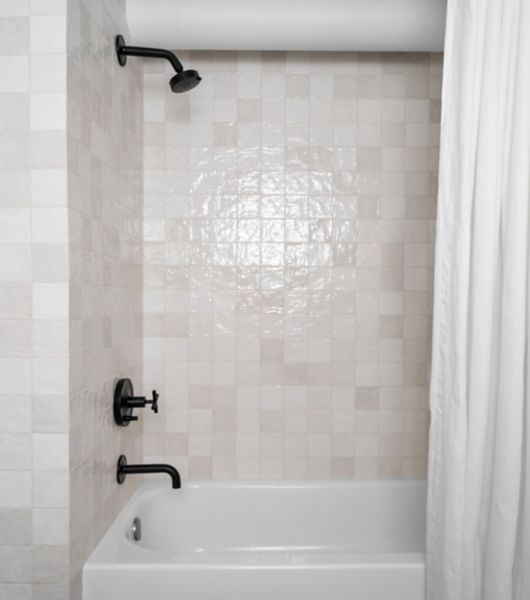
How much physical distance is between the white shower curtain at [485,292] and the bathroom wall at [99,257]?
94 centimetres

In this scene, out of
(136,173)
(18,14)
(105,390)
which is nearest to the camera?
(18,14)

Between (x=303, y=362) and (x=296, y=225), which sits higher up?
(x=296, y=225)

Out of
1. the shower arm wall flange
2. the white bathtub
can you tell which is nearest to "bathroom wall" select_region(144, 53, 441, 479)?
the white bathtub

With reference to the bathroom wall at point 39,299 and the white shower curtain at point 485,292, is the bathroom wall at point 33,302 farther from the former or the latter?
the white shower curtain at point 485,292

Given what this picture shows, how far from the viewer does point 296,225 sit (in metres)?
2.38

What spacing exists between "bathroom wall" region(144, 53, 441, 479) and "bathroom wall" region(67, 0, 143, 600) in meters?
0.16

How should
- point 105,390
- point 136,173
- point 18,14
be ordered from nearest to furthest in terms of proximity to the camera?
point 18,14
point 105,390
point 136,173

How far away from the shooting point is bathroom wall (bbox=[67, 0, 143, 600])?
1.58 metres

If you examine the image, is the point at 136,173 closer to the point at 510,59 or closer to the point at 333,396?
the point at 333,396

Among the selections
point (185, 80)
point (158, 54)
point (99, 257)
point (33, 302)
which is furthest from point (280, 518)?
point (158, 54)

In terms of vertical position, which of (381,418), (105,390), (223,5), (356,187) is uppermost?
(223,5)

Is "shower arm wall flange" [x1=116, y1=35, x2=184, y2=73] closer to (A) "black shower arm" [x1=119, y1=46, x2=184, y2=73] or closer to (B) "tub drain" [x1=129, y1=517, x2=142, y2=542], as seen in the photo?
(A) "black shower arm" [x1=119, y1=46, x2=184, y2=73]

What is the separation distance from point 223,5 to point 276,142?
53cm

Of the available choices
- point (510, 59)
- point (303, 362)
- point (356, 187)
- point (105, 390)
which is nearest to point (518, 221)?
point (510, 59)
